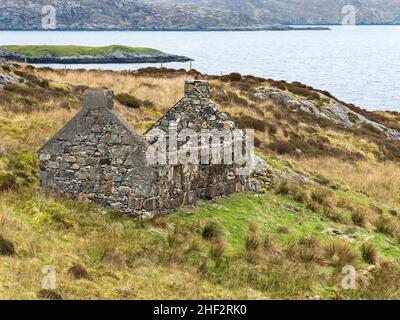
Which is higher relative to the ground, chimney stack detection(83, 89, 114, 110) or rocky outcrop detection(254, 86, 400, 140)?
chimney stack detection(83, 89, 114, 110)

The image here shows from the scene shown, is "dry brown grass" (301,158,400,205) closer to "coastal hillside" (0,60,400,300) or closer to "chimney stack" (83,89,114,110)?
"coastal hillside" (0,60,400,300)

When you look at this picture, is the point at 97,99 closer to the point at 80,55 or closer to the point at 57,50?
the point at 80,55

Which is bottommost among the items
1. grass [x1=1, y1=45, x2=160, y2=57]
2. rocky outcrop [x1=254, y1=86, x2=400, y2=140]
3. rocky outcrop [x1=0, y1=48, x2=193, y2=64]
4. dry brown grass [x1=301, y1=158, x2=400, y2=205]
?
dry brown grass [x1=301, y1=158, x2=400, y2=205]

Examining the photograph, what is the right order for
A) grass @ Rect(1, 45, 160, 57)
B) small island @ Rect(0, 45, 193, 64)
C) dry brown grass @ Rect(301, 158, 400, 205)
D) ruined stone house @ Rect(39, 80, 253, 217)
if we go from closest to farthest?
ruined stone house @ Rect(39, 80, 253, 217) < dry brown grass @ Rect(301, 158, 400, 205) < small island @ Rect(0, 45, 193, 64) < grass @ Rect(1, 45, 160, 57)

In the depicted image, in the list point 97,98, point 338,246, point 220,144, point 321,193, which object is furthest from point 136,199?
point 321,193

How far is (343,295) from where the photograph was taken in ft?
41.5

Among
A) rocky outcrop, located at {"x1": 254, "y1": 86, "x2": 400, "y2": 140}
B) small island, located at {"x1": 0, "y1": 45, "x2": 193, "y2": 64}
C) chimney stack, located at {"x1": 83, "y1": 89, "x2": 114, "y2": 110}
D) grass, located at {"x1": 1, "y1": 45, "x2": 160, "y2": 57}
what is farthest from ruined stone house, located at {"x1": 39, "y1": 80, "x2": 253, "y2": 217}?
grass, located at {"x1": 1, "y1": 45, "x2": 160, "y2": 57}

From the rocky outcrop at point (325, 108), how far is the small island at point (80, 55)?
93.3m

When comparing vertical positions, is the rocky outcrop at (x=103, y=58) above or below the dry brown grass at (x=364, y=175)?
above

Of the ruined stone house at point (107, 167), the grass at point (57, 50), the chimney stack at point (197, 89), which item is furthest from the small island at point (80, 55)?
the ruined stone house at point (107, 167)

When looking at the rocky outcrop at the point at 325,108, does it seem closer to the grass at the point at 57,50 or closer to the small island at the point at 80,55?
the small island at the point at 80,55

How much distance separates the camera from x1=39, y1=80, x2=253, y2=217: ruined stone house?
15094 mm

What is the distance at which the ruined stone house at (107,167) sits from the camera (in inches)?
594

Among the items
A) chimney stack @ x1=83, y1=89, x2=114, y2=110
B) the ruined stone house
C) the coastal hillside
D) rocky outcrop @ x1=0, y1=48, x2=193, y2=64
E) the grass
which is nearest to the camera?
the coastal hillside
